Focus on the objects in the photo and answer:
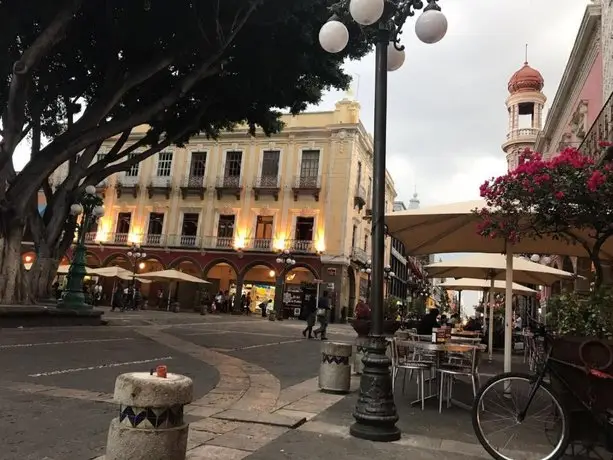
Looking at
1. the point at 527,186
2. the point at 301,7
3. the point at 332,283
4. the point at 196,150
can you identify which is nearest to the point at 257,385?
the point at 527,186

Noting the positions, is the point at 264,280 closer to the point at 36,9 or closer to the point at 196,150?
the point at 196,150

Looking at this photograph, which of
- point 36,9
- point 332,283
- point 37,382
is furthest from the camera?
point 332,283

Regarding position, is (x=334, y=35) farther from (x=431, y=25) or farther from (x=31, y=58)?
(x=31, y=58)

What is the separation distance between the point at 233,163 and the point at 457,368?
32256 mm

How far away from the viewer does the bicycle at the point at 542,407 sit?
12.7ft

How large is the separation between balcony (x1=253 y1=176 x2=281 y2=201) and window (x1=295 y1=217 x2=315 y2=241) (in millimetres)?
2325

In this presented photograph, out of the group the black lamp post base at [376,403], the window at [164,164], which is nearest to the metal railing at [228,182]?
the window at [164,164]

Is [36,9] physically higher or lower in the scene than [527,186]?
higher

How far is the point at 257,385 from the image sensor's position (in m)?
7.11

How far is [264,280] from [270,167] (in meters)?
7.84

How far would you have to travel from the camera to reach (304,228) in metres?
34.6

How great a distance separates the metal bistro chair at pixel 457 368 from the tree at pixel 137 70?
734cm

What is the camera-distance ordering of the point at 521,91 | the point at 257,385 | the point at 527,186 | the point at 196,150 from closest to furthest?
the point at 527,186 < the point at 257,385 < the point at 521,91 < the point at 196,150

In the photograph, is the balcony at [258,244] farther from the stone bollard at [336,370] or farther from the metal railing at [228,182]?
the stone bollard at [336,370]
